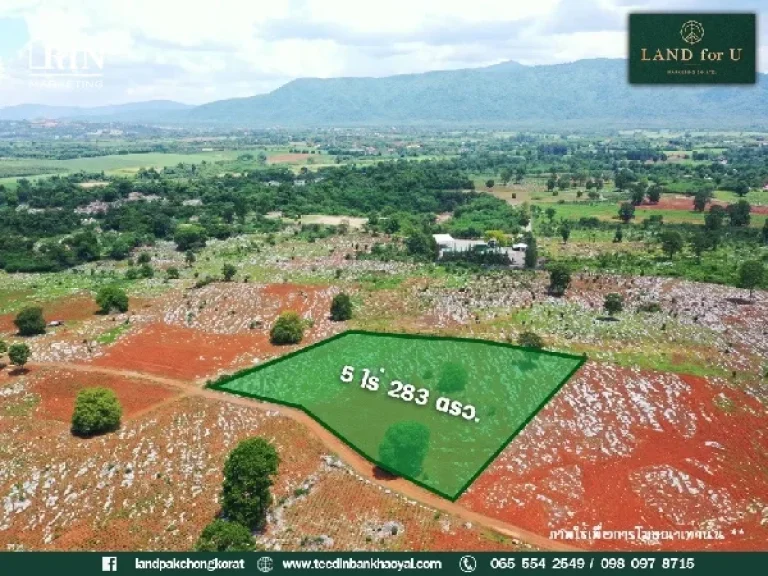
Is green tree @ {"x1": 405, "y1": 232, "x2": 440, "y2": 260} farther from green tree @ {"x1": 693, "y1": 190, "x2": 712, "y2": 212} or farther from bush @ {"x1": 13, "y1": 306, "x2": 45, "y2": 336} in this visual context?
green tree @ {"x1": 693, "y1": 190, "x2": 712, "y2": 212}

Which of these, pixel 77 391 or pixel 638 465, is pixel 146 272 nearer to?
pixel 77 391

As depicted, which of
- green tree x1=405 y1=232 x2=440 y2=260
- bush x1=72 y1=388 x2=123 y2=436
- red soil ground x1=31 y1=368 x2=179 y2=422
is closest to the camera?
bush x1=72 y1=388 x2=123 y2=436

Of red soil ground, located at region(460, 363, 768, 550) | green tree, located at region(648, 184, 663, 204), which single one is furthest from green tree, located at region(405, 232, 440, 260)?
green tree, located at region(648, 184, 663, 204)

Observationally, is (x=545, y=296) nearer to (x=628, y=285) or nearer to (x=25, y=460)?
(x=628, y=285)

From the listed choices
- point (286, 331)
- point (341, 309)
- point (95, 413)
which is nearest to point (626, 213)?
point (341, 309)

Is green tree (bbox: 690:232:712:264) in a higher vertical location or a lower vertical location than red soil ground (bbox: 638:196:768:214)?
lower

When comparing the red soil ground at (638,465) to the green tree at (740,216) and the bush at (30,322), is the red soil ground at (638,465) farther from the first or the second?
the green tree at (740,216)
